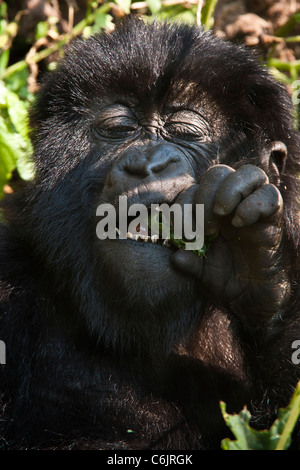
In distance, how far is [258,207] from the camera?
284 centimetres

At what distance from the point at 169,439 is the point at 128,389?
0.32m

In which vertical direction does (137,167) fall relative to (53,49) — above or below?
below

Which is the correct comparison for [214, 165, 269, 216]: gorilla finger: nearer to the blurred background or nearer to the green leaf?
the green leaf

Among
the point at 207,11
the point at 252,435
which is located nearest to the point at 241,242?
the point at 252,435

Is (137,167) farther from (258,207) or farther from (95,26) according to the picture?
(95,26)

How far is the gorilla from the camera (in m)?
3.11

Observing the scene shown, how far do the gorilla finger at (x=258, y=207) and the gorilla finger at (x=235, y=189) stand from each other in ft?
0.10

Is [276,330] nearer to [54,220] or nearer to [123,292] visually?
[123,292]

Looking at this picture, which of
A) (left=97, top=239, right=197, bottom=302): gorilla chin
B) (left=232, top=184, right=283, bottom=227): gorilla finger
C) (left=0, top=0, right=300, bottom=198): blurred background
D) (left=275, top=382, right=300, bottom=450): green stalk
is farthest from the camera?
(left=0, top=0, right=300, bottom=198): blurred background

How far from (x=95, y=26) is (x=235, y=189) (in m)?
3.18

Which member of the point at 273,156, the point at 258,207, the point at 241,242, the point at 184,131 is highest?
the point at 184,131

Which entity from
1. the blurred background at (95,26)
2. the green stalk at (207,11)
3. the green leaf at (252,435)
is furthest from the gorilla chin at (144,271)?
the green stalk at (207,11)

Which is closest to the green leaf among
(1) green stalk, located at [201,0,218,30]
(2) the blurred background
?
(2) the blurred background

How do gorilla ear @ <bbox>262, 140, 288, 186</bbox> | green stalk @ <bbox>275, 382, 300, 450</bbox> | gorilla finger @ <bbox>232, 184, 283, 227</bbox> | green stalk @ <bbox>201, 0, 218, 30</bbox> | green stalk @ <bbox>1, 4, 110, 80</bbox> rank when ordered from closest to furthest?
1. green stalk @ <bbox>275, 382, 300, 450</bbox>
2. gorilla finger @ <bbox>232, 184, 283, 227</bbox>
3. gorilla ear @ <bbox>262, 140, 288, 186</bbox>
4. green stalk @ <bbox>201, 0, 218, 30</bbox>
5. green stalk @ <bbox>1, 4, 110, 80</bbox>
